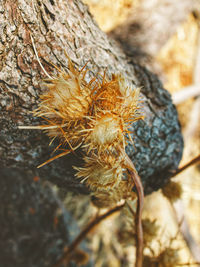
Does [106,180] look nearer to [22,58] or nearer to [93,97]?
[93,97]

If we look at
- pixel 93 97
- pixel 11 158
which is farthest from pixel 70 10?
pixel 11 158

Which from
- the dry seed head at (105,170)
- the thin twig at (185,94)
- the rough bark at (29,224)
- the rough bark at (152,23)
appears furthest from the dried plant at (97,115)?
the thin twig at (185,94)

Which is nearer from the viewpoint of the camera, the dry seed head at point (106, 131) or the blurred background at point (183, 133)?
the dry seed head at point (106, 131)

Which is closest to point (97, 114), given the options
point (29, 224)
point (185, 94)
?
point (29, 224)

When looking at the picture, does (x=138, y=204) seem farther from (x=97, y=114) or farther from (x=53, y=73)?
(x=53, y=73)

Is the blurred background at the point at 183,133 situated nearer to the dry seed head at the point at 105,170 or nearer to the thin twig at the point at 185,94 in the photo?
the thin twig at the point at 185,94

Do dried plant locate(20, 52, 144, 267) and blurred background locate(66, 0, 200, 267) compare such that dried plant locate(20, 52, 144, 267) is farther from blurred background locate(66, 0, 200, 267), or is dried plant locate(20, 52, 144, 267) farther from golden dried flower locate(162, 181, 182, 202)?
blurred background locate(66, 0, 200, 267)

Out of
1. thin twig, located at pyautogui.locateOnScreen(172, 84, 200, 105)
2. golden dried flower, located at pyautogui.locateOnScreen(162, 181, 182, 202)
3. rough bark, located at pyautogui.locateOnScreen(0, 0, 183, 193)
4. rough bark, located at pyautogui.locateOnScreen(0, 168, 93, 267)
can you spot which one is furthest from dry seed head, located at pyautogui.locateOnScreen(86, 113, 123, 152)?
thin twig, located at pyautogui.locateOnScreen(172, 84, 200, 105)
